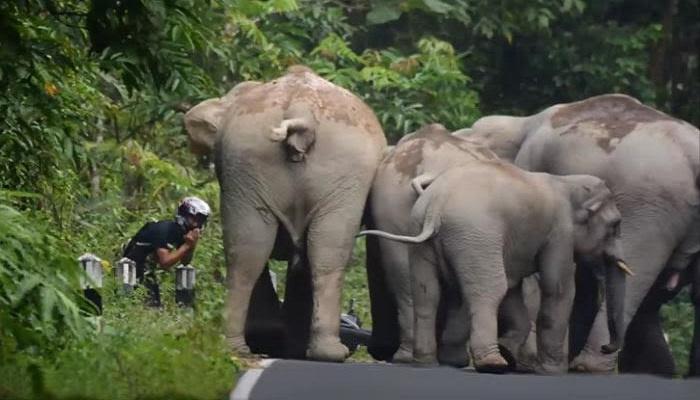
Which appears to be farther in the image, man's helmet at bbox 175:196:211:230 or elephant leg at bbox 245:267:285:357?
man's helmet at bbox 175:196:211:230

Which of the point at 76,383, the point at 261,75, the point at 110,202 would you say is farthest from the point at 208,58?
the point at 76,383

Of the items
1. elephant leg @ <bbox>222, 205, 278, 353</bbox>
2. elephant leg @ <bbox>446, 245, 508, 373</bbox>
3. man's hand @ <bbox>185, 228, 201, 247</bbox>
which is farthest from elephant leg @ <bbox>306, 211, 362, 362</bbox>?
man's hand @ <bbox>185, 228, 201, 247</bbox>

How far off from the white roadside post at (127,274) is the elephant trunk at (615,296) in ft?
11.4

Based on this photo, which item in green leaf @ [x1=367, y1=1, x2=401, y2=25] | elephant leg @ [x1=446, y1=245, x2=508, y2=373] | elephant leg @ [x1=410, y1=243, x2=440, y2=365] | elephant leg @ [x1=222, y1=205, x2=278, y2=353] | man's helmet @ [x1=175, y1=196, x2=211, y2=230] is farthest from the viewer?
green leaf @ [x1=367, y1=1, x2=401, y2=25]

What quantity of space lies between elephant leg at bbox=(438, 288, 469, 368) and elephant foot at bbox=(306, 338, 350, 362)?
2.33ft

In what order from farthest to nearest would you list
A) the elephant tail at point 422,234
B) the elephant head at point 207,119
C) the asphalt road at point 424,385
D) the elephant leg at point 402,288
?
1. the elephant head at point 207,119
2. the elephant leg at point 402,288
3. the elephant tail at point 422,234
4. the asphalt road at point 424,385

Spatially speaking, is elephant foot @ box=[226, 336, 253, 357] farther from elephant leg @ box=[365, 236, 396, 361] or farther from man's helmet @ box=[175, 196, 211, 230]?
man's helmet @ box=[175, 196, 211, 230]

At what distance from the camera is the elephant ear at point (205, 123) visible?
20933mm

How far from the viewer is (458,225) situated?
18.9m

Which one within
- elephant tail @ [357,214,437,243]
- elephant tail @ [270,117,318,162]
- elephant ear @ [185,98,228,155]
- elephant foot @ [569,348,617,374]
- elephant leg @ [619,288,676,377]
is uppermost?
elephant tail @ [270,117,318,162]

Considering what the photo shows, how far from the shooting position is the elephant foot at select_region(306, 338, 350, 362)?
19.5 metres

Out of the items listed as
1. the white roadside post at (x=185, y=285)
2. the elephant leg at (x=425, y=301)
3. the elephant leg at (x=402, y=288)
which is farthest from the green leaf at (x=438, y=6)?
the elephant leg at (x=425, y=301)

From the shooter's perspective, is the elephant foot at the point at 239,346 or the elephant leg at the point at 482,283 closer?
the elephant leg at the point at 482,283

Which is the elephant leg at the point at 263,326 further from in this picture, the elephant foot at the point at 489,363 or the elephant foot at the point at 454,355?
the elephant foot at the point at 489,363
